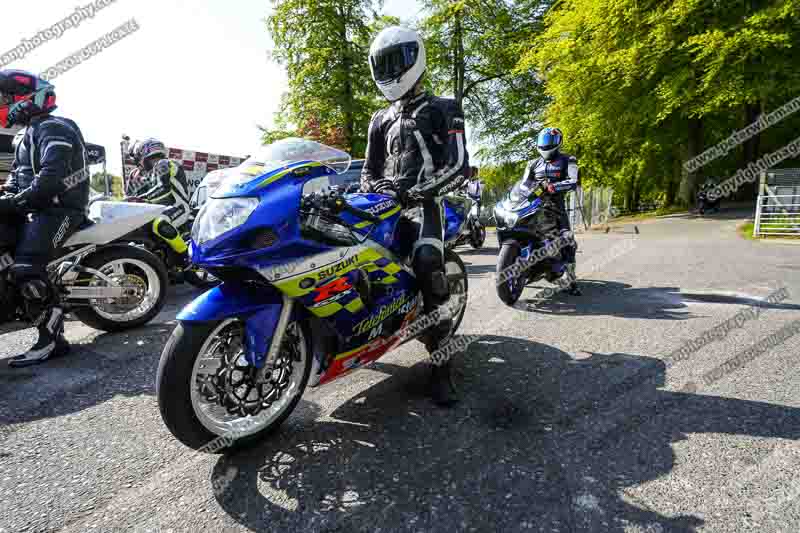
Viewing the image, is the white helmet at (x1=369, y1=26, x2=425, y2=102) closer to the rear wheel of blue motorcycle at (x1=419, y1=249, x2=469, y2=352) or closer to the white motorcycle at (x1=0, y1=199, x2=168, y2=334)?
the rear wheel of blue motorcycle at (x1=419, y1=249, x2=469, y2=352)

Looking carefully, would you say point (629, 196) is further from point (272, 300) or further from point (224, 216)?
point (224, 216)

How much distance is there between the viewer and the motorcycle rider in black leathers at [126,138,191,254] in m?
6.69

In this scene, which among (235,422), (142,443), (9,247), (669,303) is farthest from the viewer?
(669,303)

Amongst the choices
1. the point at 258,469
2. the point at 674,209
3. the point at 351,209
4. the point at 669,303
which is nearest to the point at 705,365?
the point at 669,303

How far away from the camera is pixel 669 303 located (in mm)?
4895

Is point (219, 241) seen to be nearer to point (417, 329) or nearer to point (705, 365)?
point (417, 329)

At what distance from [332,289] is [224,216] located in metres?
0.64

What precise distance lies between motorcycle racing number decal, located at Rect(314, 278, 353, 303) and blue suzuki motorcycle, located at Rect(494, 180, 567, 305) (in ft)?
9.57

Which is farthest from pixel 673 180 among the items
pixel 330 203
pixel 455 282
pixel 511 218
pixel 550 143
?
pixel 330 203

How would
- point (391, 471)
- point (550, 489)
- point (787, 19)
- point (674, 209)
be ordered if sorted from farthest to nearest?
point (674, 209) < point (787, 19) < point (391, 471) < point (550, 489)

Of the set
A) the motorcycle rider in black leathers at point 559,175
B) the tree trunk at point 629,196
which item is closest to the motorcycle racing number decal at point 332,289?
the motorcycle rider in black leathers at point 559,175

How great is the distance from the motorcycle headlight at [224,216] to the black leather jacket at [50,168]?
100 inches

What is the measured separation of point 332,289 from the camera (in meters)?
2.27

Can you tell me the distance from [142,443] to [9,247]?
2587 millimetres
